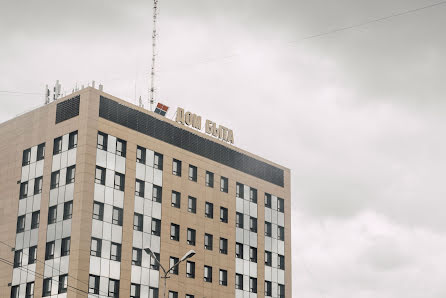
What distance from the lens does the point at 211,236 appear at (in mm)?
103500

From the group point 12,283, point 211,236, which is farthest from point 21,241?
point 211,236

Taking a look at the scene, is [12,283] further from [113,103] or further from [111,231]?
[113,103]

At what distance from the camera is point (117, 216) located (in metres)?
91.1

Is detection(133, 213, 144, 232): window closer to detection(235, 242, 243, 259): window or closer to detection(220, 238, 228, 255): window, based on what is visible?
detection(220, 238, 228, 255): window

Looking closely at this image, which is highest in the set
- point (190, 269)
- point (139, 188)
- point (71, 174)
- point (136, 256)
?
point (139, 188)

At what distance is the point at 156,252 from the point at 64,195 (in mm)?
13684

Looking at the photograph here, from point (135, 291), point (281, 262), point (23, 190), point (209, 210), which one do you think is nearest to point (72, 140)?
point (23, 190)

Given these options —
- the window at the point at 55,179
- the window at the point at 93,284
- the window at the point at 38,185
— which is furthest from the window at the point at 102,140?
the window at the point at 93,284

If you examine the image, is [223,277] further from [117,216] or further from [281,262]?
[117,216]

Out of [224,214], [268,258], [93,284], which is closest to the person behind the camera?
[93,284]

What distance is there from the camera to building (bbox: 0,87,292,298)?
289 ft

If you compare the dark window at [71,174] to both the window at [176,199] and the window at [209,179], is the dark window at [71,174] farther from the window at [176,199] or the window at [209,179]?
the window at [209,179]

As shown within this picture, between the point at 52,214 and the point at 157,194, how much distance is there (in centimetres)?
1373

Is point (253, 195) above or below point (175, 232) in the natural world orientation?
above
